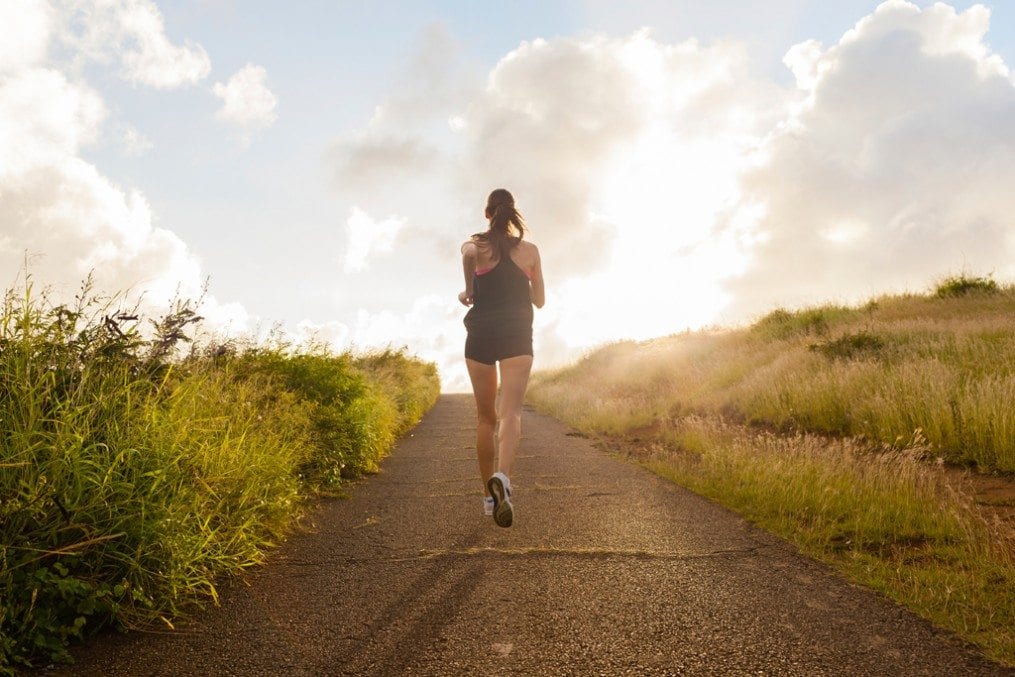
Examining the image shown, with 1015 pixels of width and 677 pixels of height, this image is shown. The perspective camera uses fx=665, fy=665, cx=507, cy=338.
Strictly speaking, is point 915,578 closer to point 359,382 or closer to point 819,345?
point 359,382

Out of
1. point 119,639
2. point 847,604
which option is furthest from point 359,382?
point 847,604

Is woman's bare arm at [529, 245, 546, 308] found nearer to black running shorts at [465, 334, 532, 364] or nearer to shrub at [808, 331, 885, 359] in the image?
black running shorts at [465, 334, 532, 364]

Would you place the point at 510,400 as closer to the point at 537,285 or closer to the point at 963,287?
the point at 537,285

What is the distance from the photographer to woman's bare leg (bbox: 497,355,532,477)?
4.92 metres

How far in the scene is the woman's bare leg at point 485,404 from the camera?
5.01 meters

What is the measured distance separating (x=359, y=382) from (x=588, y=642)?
687cm

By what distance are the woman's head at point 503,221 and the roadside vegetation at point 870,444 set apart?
313 centimetres

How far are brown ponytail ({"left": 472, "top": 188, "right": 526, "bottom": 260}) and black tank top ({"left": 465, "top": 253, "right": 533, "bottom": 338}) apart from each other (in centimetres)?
9

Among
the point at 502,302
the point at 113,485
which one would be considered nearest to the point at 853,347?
the point at 502,302

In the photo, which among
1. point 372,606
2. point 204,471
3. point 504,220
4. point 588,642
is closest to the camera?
point 588,642

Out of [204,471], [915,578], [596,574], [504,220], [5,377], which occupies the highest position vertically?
[504,220]

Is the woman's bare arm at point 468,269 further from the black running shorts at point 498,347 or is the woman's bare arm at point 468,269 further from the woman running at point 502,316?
the black running shorts at point 498,347

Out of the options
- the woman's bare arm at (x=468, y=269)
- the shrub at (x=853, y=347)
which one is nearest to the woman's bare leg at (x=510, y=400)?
the woman's bare arm at (x=468, y=269)

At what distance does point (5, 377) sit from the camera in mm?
3891
